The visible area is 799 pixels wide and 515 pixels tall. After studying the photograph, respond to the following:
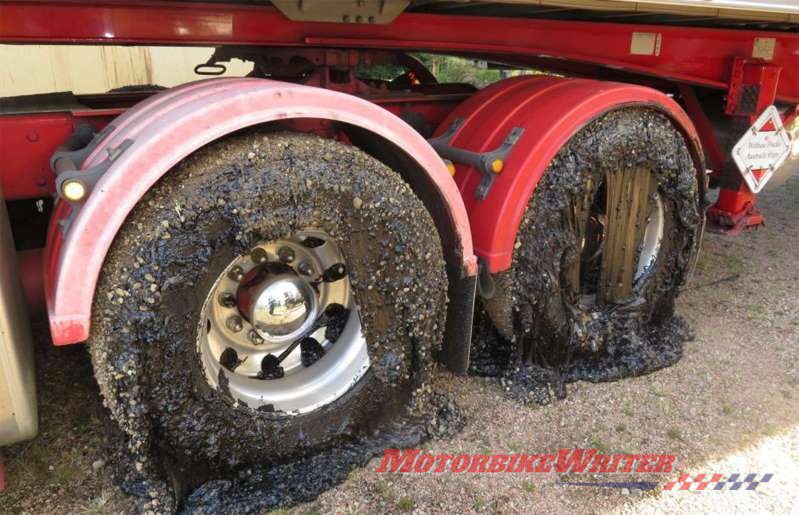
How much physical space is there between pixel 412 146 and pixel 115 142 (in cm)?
87

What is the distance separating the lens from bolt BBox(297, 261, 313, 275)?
83.9 inches

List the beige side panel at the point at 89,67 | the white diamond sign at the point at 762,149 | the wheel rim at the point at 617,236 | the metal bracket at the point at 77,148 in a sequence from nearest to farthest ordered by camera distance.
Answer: the metal bracket at the point at 77,148
the wheel rim at the point at 617,236
the white diamond sign at the point at 762,149
the beige side panel at the point at 89,67

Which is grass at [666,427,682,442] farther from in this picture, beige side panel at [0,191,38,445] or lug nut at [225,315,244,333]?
beige side panel at [0,191,38,445]

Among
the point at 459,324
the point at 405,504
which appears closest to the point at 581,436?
the point at 459,324

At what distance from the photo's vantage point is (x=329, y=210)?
1906mm

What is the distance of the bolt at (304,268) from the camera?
6.99ft

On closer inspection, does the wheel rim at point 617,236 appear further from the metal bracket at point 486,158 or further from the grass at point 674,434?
the grass at point 674,434

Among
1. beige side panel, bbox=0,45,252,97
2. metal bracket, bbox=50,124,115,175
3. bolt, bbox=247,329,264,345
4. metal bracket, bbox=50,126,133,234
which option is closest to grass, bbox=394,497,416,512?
bolt, bbox=247,329,264,345

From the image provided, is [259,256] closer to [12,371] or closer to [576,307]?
[12,371]

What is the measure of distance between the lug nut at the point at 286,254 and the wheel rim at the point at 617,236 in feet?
3.79

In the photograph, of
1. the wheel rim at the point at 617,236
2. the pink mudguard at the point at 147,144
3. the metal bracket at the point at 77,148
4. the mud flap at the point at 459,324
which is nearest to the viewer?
the pink mudguard at the point at 147,144

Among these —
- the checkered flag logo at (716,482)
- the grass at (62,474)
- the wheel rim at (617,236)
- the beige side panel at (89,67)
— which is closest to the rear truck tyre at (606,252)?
the wheel rim at (617,236)

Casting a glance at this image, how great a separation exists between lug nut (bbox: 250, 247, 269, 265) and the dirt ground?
0.79 metres

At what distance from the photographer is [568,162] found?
2.44m
